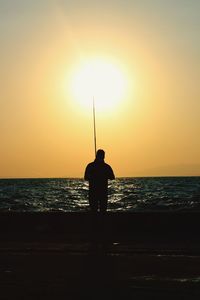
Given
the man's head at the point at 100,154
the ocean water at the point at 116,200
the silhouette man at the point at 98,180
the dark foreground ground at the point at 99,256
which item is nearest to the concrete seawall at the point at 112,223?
the dark foreground ground at the point at 99,256

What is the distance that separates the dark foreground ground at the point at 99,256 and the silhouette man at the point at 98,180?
0.27m

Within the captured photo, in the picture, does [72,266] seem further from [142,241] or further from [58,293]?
[142,241]

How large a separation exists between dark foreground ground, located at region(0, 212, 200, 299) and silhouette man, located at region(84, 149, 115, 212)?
267 mm

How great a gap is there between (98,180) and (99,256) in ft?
7.80

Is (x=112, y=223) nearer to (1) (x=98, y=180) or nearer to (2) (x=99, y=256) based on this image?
(1) (x=98, y=180)

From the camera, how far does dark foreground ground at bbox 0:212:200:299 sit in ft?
20.5

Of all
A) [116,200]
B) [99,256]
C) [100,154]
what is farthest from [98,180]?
[116,200]

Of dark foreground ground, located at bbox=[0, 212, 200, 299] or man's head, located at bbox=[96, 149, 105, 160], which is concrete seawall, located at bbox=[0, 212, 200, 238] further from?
man's head, located at bbox=[96, 149, 105, 160]

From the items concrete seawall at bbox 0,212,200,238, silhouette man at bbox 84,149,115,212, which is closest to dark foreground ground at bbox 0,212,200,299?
concrete seawall at bbox 0,212,200,238

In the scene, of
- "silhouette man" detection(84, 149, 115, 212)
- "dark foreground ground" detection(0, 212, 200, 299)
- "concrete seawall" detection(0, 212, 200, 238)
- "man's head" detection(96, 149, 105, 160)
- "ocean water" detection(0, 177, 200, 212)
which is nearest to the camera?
"dark foreground ground" detection(0, 212, 200, 299)

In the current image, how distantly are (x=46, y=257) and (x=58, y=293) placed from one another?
280 cm

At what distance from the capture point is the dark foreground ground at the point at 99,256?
6.25m

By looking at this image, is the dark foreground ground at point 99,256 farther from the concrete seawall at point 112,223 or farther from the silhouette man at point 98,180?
the silhouette man at point 98,180

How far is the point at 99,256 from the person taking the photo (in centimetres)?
886
